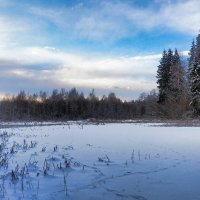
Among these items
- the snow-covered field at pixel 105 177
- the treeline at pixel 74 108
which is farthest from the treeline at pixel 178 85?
the snow-covered field at pixel 105 177

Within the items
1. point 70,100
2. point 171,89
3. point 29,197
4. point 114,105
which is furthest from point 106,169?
point 114,105

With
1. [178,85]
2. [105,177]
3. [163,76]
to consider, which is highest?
[163,76]

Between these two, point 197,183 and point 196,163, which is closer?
point 197,183

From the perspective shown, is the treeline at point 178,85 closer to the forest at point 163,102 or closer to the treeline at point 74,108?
the forest at point 163,102

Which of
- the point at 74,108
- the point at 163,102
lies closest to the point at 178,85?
the point at 163,102

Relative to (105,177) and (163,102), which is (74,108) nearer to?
(163,102)

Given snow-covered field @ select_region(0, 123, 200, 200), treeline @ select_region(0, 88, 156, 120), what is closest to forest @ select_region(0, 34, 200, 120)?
treeline @ select_region(0, 88, 156, 120)

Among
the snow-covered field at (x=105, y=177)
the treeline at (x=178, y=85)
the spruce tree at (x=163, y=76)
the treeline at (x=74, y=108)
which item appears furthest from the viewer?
the treeline at (x=74, y=108)

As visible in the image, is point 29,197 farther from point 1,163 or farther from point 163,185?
point 1,163

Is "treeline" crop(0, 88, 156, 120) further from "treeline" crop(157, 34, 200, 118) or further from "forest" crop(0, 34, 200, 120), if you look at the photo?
"treeline" crop(157, 34, 200, 118)

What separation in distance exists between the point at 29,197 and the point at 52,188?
0.79 m

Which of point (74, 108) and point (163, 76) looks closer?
point (163, 76)

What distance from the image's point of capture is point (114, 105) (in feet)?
433

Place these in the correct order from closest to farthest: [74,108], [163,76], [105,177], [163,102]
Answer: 1. [105,177]
2. [163,102]
3. [163,76]
4. [74,108]
